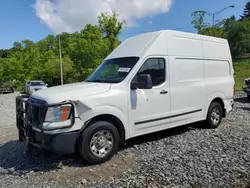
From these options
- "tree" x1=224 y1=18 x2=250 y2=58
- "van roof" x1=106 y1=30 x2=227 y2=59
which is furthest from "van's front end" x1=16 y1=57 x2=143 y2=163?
"tree" x1=224 y1=18 x2=250 y2=58

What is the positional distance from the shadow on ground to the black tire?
243 mm

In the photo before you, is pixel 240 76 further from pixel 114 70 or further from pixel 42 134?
pixel 42 134

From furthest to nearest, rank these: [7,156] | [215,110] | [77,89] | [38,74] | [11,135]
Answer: [38,74], [11,135], [215,110], [7,156], [77,89]

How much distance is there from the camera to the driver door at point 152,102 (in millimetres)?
4996

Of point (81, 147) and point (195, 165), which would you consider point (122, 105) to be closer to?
point (81, 147)

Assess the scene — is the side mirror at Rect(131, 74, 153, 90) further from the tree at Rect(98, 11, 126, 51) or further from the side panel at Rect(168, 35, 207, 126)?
the tree at Rect(98, 11, 126, 51)

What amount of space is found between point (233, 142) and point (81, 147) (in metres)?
3.49

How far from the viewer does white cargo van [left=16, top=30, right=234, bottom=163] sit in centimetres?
425

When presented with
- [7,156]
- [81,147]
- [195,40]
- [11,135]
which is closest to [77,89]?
[81,147]

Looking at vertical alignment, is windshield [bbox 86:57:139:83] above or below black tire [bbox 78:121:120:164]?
above

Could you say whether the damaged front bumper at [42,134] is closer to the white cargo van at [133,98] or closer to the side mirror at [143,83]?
the white cargo van at [133,98]

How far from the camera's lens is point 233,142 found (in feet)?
18.1

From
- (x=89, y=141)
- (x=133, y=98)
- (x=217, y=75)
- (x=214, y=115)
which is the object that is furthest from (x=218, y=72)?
(x=89, y=141)

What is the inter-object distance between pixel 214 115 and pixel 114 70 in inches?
132
